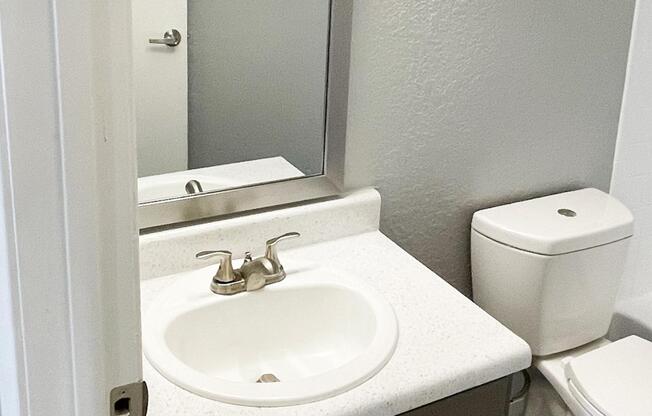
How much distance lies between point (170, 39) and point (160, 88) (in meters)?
0.09

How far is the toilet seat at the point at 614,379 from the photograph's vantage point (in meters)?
1.64

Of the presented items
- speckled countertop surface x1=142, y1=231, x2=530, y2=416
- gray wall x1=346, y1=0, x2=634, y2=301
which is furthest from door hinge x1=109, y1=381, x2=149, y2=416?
gray wall x1=346, y1=0, x2=634, y2=301

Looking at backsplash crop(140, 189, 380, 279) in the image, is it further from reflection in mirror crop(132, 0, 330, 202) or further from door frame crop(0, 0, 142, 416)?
door frame crop(0, 0, 142, 416)

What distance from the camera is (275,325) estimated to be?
1.44 meters

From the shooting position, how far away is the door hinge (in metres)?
0.65

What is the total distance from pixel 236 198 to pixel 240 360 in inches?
12.2

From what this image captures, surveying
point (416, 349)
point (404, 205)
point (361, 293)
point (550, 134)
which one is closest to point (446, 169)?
point (404, 205)

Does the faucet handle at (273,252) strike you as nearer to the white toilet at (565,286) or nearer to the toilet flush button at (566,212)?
the white toilet at (565,286)

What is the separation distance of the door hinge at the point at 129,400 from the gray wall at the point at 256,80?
835mm

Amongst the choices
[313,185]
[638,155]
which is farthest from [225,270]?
[638,155]

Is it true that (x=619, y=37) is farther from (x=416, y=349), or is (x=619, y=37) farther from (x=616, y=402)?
(x=416, y=349)

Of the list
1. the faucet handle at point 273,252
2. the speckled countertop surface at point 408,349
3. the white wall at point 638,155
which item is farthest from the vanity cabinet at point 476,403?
the white wall at point 638,155

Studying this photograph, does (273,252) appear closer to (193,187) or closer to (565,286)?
(193,187)

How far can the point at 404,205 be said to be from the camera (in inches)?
68.7
